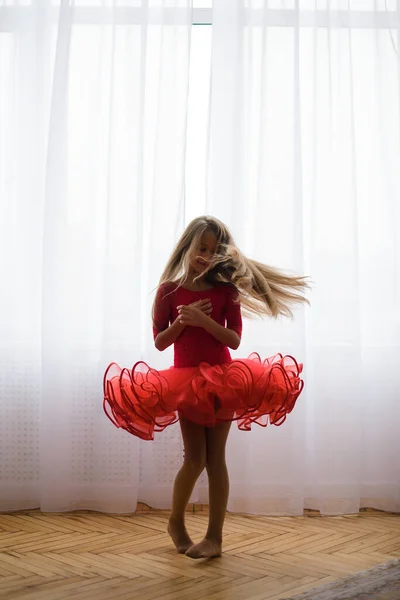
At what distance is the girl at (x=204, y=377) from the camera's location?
307 cm

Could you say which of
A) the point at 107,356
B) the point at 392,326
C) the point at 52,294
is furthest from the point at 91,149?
the point at 392,326

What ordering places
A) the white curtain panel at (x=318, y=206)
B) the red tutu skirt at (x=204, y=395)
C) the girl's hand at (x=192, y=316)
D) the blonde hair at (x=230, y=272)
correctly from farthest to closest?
the white curtain panel at (x=318, y=206), the blonde hair at (x=230, y=272), the girl's hand at (x=192, y=316), the red tutu skirt at (x=204, y=395)

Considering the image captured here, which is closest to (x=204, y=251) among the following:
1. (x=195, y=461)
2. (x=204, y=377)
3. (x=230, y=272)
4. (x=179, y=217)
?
(x=230, y=272)

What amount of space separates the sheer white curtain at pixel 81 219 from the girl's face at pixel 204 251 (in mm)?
718

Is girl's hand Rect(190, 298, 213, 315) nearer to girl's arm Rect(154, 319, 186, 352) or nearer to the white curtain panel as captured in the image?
girl's arm Rect(154, 319, 186, 352)

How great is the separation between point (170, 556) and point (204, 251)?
1.22 m

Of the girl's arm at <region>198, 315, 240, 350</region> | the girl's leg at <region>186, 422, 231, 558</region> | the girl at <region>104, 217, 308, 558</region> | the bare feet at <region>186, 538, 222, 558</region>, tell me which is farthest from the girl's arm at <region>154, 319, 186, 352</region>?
the bare feet at <region>186, 538, 222, 558</region>

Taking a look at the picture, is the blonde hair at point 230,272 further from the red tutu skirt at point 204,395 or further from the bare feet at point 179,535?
the bare feet at point 179,535

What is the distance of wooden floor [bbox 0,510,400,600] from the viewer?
108 inches

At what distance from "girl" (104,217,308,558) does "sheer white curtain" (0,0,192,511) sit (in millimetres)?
665

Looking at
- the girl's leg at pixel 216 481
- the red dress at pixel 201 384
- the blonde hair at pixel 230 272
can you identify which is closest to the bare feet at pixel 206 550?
the girl's leg at pixel 216 481

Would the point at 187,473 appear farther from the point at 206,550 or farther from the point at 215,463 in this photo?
the point at 206,550

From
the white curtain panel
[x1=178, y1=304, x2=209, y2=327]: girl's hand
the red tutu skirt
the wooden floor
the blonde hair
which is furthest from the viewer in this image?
the white curtain panel

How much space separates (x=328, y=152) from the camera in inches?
158
